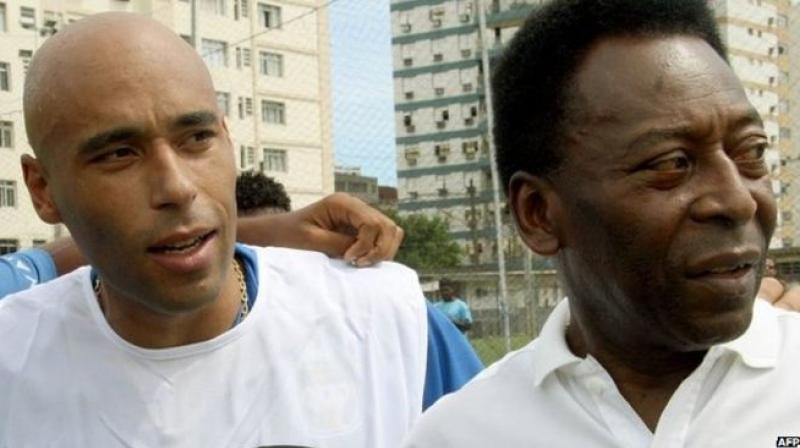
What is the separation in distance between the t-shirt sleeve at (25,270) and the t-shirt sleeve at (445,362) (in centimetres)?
87

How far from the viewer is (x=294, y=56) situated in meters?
33.4

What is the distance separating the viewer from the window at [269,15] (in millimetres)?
35219

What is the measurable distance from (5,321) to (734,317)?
1234 mm

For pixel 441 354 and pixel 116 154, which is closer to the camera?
pixel 116 154

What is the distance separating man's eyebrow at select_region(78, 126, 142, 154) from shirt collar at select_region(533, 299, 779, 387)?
2.37ft

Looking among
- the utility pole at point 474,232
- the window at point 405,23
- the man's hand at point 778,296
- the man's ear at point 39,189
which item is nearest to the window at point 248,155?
the window at point 405,23

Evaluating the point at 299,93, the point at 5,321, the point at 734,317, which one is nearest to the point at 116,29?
the point at 5,321

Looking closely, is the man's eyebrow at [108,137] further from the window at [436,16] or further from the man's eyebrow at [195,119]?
the window at [436,16]

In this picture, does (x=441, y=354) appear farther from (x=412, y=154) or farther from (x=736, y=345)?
(x=412, y=154)

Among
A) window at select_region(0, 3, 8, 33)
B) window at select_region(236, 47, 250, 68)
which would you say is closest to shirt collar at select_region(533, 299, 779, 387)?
window at select_region(0, 3, 8, 33)

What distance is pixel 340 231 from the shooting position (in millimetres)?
2324

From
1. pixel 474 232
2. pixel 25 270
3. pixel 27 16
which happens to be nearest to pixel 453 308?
pixel 25 270

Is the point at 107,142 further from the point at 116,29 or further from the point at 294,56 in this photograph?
the point at 294,56

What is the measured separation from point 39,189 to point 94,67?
11.0 inches
